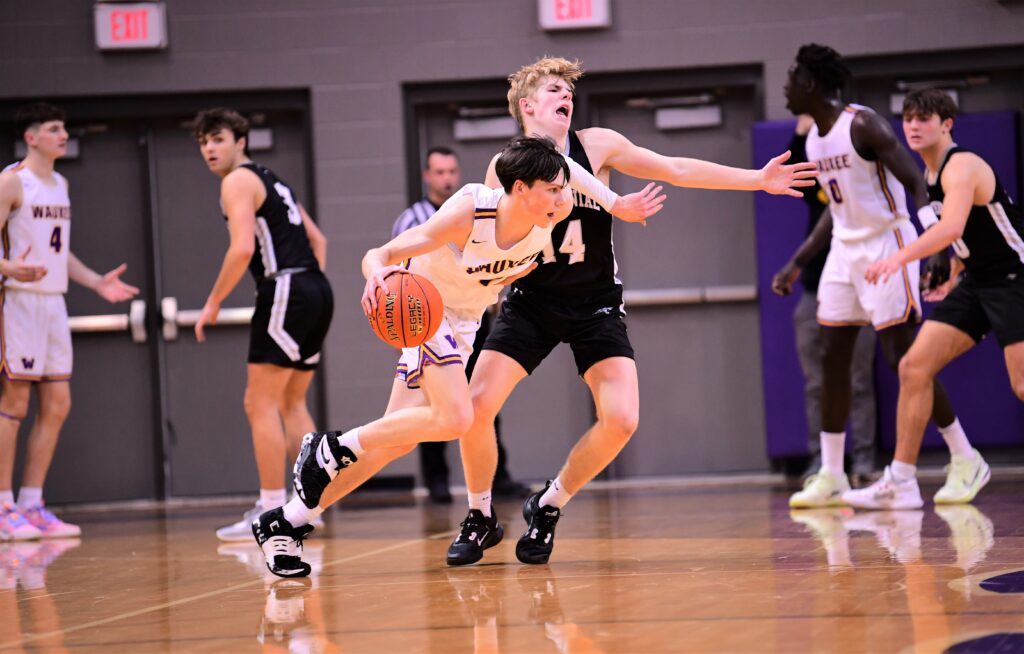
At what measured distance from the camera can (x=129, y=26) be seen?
7.89m

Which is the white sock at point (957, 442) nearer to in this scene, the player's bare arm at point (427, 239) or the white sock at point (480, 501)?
the white sock at point (480, 501)

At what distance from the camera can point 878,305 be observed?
18.2ft

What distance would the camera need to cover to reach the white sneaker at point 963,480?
18.2 feet

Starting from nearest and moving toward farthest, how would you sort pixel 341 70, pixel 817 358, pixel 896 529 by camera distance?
pixel 896 529, pixel 817 358, pixel 341 70

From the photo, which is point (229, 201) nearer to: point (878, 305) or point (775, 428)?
point (878, 305)

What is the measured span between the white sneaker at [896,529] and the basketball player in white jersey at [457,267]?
4.38ft

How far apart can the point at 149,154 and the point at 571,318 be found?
478 centimetres

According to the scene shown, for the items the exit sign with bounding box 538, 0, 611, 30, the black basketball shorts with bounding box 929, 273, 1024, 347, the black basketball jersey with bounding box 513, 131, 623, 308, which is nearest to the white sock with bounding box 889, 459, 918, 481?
the black basketball shorts with bounding box 929, 273, 1024, 347

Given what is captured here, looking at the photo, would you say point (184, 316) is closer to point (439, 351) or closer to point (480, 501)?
point (480, 501)

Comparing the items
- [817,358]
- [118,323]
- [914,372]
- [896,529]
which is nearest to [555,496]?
[896,529]

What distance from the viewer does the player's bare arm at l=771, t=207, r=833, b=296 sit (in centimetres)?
598

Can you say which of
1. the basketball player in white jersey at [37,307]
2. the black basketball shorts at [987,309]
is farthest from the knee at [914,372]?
the basketball player in white jersey at [37,307]

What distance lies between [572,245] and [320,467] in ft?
3.77

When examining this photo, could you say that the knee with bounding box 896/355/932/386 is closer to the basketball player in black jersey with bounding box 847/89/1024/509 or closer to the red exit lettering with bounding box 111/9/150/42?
the basketball player in black jersey with bounding box 847/89/1024/509
